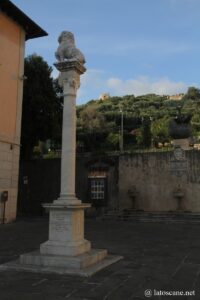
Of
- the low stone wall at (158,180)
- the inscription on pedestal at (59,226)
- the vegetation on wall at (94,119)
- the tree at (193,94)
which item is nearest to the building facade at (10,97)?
the vegetation on wall at (94,119)

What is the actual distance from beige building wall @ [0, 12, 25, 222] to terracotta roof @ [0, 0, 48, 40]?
24cm

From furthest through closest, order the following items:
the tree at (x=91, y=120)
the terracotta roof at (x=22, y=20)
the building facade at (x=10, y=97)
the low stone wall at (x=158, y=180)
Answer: the tree at (x=91, y=120), the low stone wall at (x=158, y=180), the terracotta roof at (x=22, y=20), the building facade at (x=10, y=97)

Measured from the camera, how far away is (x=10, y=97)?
62.0 feet

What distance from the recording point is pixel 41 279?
266 inches

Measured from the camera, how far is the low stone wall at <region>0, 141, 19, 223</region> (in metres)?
18.0

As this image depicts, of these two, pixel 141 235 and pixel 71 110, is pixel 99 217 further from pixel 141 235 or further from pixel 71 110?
pixel 71 110

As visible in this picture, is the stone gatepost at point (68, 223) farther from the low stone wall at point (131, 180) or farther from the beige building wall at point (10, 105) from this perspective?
the low stone wall at point (131, 180)

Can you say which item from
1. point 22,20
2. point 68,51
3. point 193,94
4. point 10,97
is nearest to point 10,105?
point 10,97

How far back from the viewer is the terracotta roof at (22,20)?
1833cm

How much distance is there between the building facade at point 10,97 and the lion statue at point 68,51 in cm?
963

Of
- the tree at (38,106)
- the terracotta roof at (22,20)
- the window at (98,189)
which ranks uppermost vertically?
the terracotta roof at (22,20)

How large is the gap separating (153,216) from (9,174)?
699cm

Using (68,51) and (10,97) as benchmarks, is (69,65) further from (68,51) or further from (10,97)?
(10,97)

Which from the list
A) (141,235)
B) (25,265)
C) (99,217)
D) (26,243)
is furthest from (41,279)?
(99,217)
